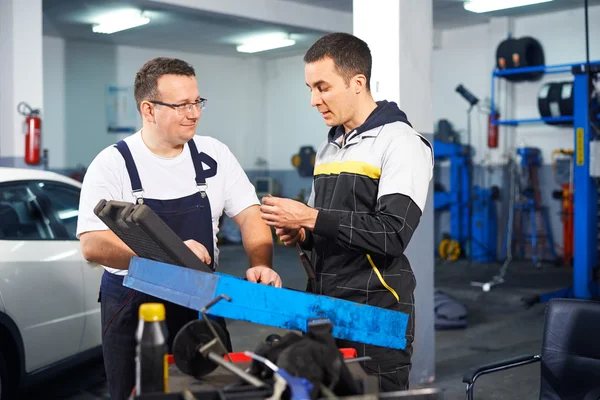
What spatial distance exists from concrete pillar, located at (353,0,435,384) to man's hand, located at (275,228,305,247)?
87.3 inches

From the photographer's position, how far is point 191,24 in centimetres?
1068

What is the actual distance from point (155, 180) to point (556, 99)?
7.97 meters

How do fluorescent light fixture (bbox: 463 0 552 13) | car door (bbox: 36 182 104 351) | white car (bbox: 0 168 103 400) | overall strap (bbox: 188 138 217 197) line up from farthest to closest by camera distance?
fluorescent light fixture (bbox: 463 0 552 13), car door (bbox: 36 182 104 351), white car (bbox: 0 168 103 400), overall strap (bbox: 188 138 217 197)

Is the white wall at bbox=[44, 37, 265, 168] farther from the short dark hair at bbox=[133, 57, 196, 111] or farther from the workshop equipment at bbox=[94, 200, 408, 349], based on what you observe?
the workshop equipment at bbox=[94, 200, 408, 349]

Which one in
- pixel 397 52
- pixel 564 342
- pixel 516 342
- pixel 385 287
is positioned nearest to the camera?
pixel 385 287

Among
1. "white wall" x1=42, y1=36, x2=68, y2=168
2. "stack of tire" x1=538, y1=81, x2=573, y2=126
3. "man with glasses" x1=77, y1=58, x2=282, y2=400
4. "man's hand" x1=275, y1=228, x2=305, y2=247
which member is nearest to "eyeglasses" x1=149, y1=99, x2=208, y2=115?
"man with glasses" x1=77, y1=58, x2=282, y2=400

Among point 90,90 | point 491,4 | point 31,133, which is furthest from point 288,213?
point 90,90

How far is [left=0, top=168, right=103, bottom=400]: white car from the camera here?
3.56 metres

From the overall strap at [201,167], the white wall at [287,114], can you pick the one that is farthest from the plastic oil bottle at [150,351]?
the white wall at [287,114]

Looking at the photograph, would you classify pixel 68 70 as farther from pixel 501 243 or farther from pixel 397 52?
pixel 397 52

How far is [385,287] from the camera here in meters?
2.05

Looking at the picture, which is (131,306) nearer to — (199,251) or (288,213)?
(199,251)

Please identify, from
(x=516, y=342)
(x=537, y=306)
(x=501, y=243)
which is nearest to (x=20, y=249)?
(x=516, y=342)

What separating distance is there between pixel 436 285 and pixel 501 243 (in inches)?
106
